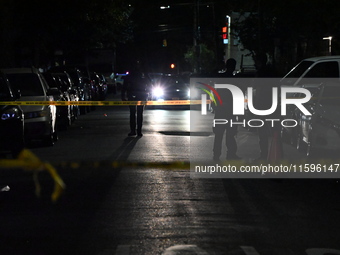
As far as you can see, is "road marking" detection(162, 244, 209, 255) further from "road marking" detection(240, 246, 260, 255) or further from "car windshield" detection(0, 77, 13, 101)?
"car windshield" detection(0, 77, 13, 101)

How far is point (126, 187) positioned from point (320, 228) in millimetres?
3748

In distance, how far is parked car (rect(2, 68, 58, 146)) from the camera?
60.8ft

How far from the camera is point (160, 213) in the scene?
32.9 feet

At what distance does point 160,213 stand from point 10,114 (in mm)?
6547

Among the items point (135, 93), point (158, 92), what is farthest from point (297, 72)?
point (158, 92)

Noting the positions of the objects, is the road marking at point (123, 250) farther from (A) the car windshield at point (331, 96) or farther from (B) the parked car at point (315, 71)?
(B) the parked car at point (315, 71)

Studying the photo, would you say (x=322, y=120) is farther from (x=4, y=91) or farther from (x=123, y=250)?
(x=123, y=250)

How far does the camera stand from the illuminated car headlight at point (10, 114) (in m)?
15.8

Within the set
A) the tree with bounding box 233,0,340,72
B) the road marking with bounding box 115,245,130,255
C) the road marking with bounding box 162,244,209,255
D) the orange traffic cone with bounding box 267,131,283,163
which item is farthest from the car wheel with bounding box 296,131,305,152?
the tree with bounding box 233,0,340,72

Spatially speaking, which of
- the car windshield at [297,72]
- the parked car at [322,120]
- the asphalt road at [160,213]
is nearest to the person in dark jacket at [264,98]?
the parked car at [322,120]

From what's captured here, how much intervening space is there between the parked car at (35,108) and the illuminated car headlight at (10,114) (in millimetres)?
2555

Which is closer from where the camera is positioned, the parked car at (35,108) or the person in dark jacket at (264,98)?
the person in dark jacket at (264,98)

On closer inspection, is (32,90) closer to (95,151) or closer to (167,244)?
(95,151)

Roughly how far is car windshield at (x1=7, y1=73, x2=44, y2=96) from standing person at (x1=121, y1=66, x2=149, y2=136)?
2506 mm
